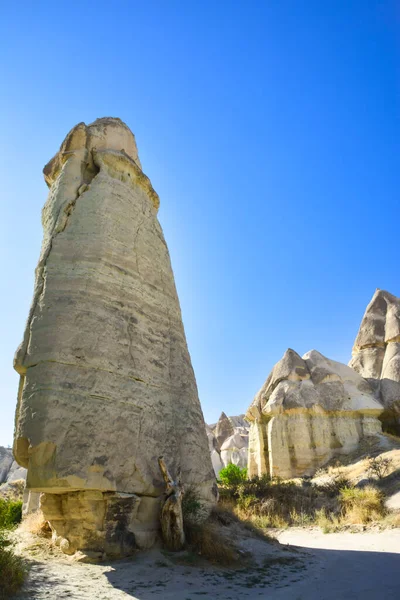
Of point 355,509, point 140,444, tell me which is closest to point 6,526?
point 140,444

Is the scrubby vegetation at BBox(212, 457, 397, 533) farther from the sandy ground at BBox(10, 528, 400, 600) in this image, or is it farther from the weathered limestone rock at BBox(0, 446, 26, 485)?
the weathered limestone rock at BBox(0, 446, 26, 485)

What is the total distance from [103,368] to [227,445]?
117 feet

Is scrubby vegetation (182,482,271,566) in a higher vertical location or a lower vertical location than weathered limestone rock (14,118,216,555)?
lower

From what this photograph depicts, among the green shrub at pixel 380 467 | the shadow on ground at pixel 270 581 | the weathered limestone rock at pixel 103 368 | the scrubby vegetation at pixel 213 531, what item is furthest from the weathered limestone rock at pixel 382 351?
the weathered limestone rock at pixel 103 368

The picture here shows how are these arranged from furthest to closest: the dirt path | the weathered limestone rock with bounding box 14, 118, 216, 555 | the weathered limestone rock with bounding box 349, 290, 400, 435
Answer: the weathered limestone rock with bounding box 349, 290, 400, 435, the weathered limestone rock with bounding box 14, 118, 216, 555, the dirt path

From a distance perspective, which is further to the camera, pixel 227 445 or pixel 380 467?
pixel 227 445

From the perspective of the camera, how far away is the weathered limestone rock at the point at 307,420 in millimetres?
18328

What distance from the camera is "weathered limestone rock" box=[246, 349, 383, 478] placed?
1833cm

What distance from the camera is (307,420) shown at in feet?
62.2

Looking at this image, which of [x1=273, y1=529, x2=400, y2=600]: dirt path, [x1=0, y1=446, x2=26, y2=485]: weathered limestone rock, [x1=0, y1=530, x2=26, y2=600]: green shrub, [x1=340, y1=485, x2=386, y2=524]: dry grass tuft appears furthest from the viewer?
[x1=0, y1=446, x2=26, y2=485]: weathered limestone rock

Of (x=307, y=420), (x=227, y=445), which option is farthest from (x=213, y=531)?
(x=227, y=445)

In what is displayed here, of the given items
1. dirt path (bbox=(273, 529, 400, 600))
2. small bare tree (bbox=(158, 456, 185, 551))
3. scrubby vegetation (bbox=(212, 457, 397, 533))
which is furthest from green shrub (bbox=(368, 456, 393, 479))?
small bare tree (bbox=(158, 456, 185, 551))

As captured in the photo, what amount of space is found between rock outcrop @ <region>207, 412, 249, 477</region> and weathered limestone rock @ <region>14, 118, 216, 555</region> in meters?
28.3

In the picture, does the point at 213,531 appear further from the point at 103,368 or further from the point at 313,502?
the point at 313,502
